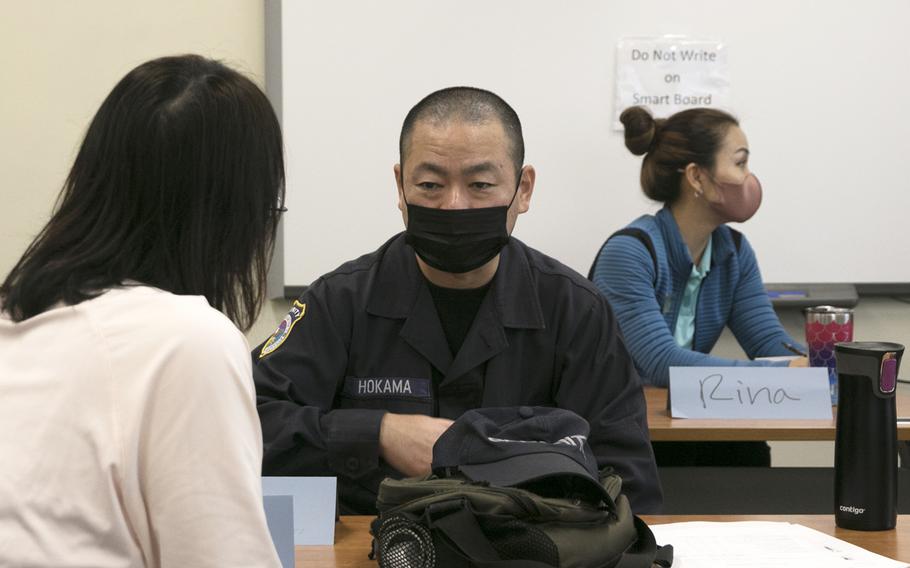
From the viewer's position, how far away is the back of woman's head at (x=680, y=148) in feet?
10.9

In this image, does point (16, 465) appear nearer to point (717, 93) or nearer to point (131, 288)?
point (131, 288)

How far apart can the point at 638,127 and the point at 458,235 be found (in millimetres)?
1850

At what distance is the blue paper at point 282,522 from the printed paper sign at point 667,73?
266 centimetres

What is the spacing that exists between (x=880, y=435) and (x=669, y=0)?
2459mm

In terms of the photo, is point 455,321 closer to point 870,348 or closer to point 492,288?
point 492,288

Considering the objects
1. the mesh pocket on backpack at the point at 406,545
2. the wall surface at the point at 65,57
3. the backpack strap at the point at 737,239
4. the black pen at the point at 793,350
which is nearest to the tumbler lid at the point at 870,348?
the mesh pocket on backpack at the point at 406,545

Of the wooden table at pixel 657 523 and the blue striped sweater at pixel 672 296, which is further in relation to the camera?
the blue striped sweater at pixel 672 296

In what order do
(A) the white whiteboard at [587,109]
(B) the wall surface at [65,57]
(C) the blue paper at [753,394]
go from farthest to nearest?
1. (A) the white whiteboard at [587,109]
2. (B) the wall surface at [65,57]
3. (C) the blue paper at [753,394]

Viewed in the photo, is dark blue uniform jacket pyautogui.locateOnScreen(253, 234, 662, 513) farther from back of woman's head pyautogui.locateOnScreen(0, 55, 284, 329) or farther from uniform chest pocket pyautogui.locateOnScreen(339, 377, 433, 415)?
back of woman's head pyautogui.locateOnScreen(0, 55, 284, 329)

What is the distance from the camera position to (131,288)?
105cm

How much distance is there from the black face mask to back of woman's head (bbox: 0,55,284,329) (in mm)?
891

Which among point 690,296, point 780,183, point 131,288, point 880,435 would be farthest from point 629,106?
point 131,288

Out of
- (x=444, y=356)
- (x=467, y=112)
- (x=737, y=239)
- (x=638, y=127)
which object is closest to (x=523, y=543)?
(x=444, y=356)

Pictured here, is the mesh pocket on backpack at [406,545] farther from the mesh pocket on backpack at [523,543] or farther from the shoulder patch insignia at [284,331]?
the shoulder patch insignia at [284,331]
